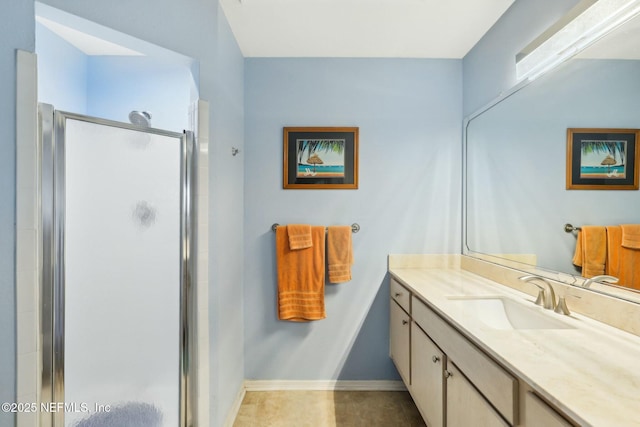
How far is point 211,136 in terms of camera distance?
1711 mm

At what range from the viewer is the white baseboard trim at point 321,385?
232cm

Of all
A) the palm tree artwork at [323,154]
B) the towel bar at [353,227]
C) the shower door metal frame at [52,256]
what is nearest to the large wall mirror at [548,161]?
A: the towel bar at [353,227]

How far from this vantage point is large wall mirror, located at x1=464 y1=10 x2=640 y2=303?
3.81 feet

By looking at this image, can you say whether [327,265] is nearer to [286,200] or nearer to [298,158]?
[286,200]

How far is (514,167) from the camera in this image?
1.77 meters

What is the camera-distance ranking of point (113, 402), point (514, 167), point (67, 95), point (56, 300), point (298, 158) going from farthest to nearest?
point (298, 158)
point (67, 95)
point (514, 167)
point (113, 402)
point (56, 300)

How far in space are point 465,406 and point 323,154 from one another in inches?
66.1

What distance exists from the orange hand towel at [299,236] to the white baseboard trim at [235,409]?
1039 mm

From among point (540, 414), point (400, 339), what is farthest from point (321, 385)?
point (540, 414)

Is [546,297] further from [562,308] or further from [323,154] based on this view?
[323,154]

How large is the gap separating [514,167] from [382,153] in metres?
0.85

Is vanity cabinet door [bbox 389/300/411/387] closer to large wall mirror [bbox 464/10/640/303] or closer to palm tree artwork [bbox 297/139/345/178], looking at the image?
large wall mirror [bbox 464/10/640/303]

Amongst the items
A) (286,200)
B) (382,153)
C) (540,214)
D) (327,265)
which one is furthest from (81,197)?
(540,214)

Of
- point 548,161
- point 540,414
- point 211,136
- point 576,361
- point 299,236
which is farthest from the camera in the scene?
point 299,236
